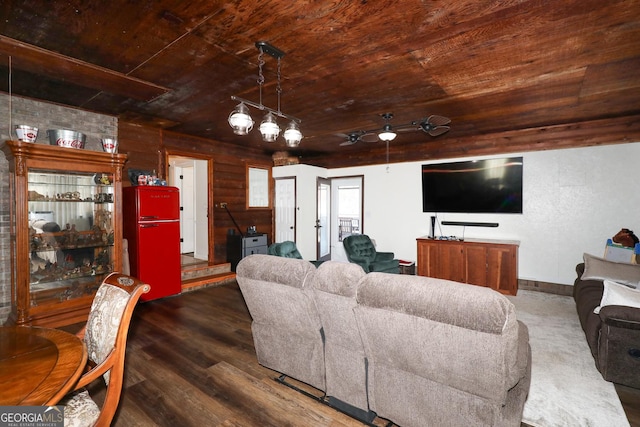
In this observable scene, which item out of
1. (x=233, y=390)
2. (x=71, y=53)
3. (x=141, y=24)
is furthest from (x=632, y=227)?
(x=71, y=53)

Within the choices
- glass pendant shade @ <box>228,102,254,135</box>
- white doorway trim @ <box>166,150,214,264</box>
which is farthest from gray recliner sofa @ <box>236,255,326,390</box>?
white doorway trim @ <box>166,150,214,264</box>

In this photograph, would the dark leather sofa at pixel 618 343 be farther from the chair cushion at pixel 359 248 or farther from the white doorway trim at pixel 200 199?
the white doorway trim at pixel 200 199

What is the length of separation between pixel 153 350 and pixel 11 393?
211 centimetres

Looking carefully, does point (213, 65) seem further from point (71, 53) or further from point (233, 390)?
point (233, 390)

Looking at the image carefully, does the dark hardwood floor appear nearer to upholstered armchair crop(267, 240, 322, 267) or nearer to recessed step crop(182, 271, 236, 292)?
upholstered armchair crop(267, 240, 322, 267)

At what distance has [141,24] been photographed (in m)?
2.13

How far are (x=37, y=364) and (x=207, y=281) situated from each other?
4.10 metres

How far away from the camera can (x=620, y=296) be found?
2408 millimetres

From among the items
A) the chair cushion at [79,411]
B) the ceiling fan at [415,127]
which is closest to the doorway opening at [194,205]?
the ceiling fan at [415,127]

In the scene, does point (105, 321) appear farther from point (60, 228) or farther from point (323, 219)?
point (323, 219)

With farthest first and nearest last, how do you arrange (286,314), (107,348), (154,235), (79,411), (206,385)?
(154,235), (206,385), (286,314), (107,348), (79,411)

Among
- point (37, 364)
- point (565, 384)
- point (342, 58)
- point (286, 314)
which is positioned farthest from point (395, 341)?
point (342, 58)

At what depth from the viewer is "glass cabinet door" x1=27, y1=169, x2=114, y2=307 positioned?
342 cm

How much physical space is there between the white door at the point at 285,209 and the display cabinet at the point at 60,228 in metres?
3.65
